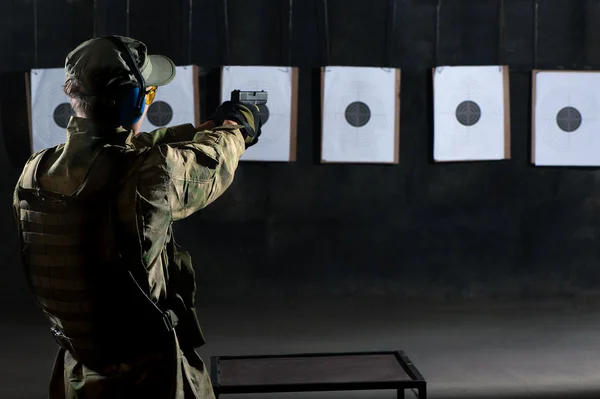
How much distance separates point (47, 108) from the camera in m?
4.18

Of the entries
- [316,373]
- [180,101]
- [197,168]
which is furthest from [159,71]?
[180,101]

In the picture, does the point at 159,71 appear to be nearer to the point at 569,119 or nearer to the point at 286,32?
the point at 286,32

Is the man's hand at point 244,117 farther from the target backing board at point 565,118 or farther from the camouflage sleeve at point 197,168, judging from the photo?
the target backing board at point 565,118

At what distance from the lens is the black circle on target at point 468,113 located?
425 cm

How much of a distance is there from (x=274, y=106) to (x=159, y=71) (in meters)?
2.74

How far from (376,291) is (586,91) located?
5.30ft

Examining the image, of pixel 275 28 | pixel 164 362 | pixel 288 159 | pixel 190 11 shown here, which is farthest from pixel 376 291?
pixel 164 362

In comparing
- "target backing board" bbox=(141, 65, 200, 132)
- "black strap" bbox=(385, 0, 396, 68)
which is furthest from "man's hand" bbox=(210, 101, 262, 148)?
"black strap" bbox=(385, 0, 396, 68)

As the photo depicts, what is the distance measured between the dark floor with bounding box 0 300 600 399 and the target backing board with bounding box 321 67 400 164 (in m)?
0.82

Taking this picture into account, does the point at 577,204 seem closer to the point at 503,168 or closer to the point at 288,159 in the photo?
the point at 503,168

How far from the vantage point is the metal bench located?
1983 millimetres

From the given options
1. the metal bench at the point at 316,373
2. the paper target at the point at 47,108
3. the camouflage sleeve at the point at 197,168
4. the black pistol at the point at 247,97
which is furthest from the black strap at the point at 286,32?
the camouflage sleeve at the point at 197,168

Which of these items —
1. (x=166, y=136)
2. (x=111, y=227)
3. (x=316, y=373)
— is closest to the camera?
(x=111, y=227)

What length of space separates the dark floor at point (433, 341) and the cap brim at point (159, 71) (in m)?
1.66
